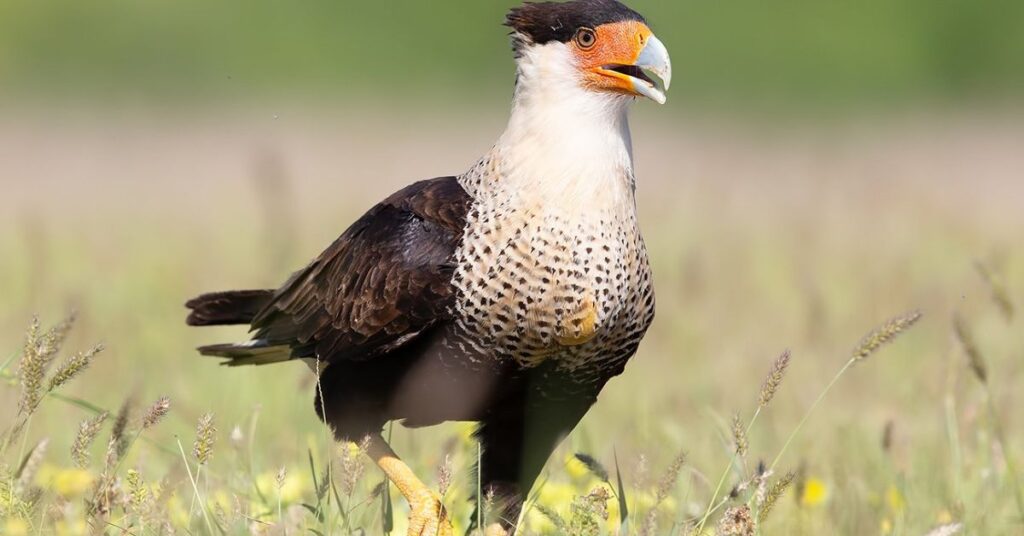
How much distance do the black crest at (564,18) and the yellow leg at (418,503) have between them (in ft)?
4.25

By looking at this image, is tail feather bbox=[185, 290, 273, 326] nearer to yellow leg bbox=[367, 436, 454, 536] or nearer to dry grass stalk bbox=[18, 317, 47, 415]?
yellow leg bbox=[367, 436, 454, 536]

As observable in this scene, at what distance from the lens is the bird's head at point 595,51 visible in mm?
4824

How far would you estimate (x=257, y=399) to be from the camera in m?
6.58

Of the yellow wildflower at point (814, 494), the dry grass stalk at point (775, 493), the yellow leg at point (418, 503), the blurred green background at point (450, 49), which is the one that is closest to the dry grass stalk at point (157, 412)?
the yellow leg at point (418, 503)

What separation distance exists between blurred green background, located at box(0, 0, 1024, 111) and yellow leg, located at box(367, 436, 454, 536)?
646 inches

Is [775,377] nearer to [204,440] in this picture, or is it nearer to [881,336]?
[881,336]

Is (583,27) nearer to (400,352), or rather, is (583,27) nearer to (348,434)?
(400,352)

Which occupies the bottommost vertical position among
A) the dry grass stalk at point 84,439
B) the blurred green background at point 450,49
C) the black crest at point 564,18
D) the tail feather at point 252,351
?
the blurred green background at point 450,49

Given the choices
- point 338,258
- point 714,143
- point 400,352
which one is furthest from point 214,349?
point 714,143

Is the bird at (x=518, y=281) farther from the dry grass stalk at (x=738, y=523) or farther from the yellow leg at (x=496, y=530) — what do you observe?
the dry grass stalk at (x=738, y=523)

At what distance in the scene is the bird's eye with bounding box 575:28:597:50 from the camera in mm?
4910

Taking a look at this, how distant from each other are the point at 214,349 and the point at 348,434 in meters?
0.80

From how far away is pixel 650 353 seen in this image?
7.94 meters

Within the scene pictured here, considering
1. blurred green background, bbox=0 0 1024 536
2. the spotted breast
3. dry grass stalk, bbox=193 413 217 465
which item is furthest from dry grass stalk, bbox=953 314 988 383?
dry grass stalk, bbox=193 413 217 465
